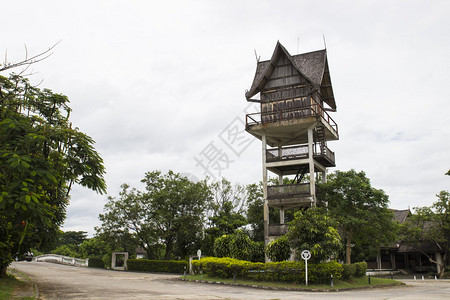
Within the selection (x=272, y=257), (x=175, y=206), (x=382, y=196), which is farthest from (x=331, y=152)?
(x=175, y=206)

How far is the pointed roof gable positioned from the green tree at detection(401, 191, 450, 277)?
643 inches

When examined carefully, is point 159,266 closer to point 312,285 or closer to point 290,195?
point 290,195

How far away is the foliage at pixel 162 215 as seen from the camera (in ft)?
130

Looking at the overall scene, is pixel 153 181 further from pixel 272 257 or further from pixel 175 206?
pixel 272 257

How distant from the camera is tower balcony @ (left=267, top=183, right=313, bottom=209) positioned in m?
29.1

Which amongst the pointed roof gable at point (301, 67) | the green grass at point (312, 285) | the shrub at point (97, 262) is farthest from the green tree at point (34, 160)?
the shrub at point (97, 262)

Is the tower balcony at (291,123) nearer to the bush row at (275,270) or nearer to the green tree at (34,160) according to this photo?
the bush row at (275,270)

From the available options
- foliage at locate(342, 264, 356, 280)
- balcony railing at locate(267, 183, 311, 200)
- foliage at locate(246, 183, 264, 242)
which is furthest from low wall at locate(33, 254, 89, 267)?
foliage at locate(342, 264, 356, 280)

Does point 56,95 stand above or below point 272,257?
above

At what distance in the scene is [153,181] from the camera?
4241cm

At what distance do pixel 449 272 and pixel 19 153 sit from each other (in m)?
40.4

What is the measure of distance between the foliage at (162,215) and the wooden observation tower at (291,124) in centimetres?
1091

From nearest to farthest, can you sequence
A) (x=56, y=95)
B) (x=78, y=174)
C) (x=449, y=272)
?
(x=78, y=174), (x=56, y=95), (x=449, y=272)

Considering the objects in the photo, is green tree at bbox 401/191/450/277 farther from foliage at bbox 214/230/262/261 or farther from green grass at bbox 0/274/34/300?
green grass at bbox 0/274/34/300
